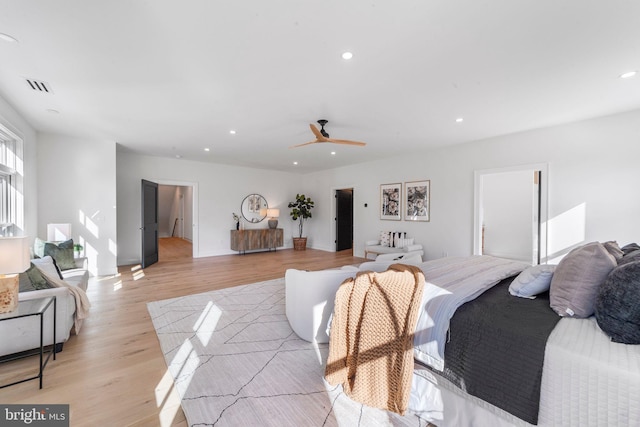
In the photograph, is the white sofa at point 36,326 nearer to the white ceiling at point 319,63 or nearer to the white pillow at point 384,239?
the white ceiling at point 319,63

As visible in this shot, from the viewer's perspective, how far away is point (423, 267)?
2.62 metres

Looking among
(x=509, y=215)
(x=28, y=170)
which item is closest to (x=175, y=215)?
(x=28, y=170)

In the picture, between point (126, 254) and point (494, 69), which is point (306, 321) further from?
point (126, 254)

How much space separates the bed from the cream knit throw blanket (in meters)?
0.14

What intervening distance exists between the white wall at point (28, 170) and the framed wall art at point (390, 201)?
6513mm

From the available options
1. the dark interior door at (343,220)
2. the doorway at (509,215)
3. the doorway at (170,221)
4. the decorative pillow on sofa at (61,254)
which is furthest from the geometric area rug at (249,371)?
the doorway at (509,215)

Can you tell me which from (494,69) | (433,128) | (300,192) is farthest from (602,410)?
(300,192)

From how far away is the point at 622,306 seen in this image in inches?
49.7

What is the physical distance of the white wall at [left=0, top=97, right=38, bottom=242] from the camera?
3.55m

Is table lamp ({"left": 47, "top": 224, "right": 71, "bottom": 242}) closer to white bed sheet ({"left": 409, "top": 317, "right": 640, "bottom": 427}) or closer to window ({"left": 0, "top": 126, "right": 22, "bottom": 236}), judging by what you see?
window ({"left": 0, "top": 126, "right": 22, "bottom": 236})

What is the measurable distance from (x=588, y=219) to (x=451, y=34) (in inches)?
148

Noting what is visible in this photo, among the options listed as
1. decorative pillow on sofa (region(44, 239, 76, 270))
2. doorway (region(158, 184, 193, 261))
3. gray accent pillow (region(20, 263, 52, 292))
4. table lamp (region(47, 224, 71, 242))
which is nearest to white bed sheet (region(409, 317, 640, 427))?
gray accent pillow (region(20, 263, 52, 292))

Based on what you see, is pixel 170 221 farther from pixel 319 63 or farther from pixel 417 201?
pixel 319 63

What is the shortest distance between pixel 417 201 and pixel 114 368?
225 inches
